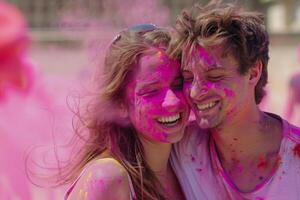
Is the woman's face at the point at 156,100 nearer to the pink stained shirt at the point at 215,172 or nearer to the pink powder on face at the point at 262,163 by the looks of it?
the pink stained shirt at the point at 215,172

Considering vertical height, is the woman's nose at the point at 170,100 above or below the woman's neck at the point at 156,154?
above

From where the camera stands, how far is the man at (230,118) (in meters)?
2.03

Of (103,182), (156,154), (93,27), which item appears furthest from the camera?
(93,27)

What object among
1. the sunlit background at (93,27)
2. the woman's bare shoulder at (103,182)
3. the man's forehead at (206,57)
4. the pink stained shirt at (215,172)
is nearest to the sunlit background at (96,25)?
the sunlit background at (93,27)

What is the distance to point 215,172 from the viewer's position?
218cm

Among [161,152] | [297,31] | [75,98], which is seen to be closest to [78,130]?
[75,98]

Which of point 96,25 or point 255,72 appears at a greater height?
point 255,72

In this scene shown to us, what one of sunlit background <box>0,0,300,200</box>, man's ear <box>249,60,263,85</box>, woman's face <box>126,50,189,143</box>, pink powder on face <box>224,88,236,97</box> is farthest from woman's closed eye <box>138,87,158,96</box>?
sunlit background <box>0,0,300,200</box>

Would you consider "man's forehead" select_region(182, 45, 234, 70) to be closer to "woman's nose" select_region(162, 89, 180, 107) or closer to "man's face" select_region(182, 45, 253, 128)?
"man's face" select_region(182, 45, 253, 128)

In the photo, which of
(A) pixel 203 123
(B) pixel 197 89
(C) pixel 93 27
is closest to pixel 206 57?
(B) pixel 197 89

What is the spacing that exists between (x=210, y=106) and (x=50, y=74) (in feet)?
15.7

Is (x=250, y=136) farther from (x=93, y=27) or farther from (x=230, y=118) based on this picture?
(x=93, y=27)

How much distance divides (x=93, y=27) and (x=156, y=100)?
5.18m

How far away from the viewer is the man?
2029 millimetres
